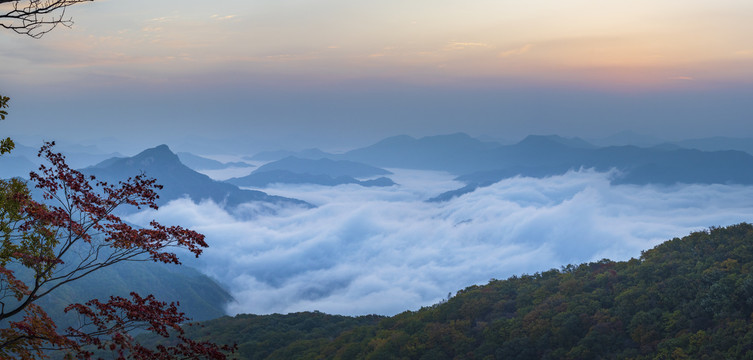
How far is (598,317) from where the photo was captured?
35.8 metres

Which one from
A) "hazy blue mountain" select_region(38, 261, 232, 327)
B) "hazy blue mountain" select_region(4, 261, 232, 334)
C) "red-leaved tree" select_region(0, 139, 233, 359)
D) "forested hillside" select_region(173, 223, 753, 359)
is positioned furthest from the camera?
"hazy blue mountain" select_region(38, 261, 232, 327)

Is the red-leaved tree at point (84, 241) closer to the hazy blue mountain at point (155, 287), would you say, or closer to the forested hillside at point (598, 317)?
the forested hillside at point (598, 317)

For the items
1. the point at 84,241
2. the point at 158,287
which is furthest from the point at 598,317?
the point at 158,287

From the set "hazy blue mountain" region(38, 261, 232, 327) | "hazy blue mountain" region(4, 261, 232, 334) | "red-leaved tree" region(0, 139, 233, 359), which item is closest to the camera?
"red-leaved tree" region(0, 139, 233, 359)

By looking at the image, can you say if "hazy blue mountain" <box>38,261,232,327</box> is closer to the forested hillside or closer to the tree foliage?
the forested hillside

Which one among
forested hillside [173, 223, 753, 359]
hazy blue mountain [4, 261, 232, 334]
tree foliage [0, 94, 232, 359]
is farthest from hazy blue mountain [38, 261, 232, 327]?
tree foliage [0, 94, 232, 359]

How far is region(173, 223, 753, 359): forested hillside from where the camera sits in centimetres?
3016

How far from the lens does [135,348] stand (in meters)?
9.93

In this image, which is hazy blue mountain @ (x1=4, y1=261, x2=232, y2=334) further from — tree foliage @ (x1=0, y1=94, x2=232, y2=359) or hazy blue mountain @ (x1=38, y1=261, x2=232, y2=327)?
tree foliage @ (x1=0, y1=94, x2=232, y2=359)

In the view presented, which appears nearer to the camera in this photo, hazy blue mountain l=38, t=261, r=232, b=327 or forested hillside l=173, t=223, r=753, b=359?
forested hillside l=173, t=223, r=753, b=359

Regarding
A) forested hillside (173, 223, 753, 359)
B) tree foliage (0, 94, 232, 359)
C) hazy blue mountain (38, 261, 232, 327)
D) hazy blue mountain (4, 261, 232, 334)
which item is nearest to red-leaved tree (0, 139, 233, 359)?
tree foliage (0, 94, 232, 359)

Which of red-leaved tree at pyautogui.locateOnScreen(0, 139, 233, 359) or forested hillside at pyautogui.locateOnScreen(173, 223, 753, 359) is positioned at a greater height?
red-leaved tree at pyautogui.locateOnScreen(0, 139, 233, 359)

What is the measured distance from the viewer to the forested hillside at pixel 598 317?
30.2 metres

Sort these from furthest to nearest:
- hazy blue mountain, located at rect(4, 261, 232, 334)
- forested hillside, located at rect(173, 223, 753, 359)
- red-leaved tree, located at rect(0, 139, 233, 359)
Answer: hazy blue mountain, located at rect(4, 261, 232, 334), forested hillside, located at rect(173, 223, 753, 359), red-leaved tree, located at rect(0, 139, 233, 359)
